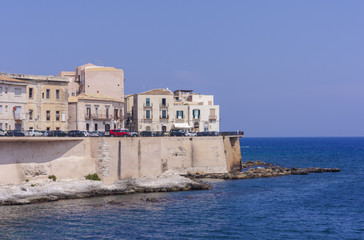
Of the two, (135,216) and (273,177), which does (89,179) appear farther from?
(273,177)

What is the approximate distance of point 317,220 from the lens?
3719 cm

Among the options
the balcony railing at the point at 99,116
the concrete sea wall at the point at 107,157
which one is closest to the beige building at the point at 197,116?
the balcony railing at the point at 99,116

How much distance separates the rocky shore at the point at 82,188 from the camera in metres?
40.6

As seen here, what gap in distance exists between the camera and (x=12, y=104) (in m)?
53.7

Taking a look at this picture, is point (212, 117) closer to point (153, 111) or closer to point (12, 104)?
point (153, 111)

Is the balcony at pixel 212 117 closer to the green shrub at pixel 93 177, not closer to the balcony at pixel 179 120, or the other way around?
the balcony at pixel 179 120

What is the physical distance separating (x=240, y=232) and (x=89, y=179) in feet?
60.8

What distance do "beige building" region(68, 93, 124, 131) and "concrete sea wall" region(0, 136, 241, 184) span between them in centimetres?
1169

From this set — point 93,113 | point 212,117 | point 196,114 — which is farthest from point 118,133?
point 212,117

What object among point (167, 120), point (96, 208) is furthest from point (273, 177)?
point (96, 208)

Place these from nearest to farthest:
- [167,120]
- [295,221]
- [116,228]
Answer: [116,228], [295,221], [167,120]

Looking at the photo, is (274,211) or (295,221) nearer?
(295,221)

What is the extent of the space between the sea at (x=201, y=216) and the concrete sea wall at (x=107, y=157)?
14.9ft

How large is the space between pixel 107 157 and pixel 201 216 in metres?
14.5
